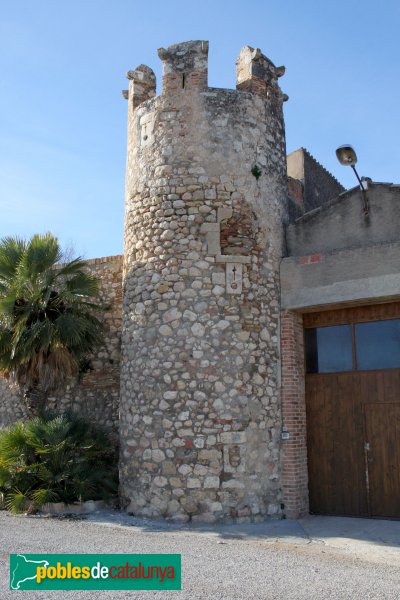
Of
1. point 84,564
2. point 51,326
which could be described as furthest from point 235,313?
point 84,564

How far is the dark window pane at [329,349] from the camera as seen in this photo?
11.0 metres

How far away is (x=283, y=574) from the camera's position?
6.75 meters

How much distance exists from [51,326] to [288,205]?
17.7 feet

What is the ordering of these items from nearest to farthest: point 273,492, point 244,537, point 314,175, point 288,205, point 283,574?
point 283,574 → point 244,537 → point 273,492 → point 288,205 → point 314,175

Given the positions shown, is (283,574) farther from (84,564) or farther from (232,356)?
(232,356)

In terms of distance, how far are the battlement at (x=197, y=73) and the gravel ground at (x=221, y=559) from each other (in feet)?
25.5

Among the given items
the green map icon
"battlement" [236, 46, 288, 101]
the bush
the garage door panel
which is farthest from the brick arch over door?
the green map icon

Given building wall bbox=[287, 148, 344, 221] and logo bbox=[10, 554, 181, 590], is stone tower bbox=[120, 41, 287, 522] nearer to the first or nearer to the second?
logo bbox=[10, 554, 181, 590]

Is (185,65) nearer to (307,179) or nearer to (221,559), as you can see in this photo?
(307,179)

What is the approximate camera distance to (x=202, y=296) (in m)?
10.5

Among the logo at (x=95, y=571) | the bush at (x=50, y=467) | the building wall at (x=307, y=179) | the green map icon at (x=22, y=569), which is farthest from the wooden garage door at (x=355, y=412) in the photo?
the green map icon at (x=22, y=569)

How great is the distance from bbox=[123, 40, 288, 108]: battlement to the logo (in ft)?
26.6

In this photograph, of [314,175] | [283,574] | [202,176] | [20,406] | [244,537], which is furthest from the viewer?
[314,175]

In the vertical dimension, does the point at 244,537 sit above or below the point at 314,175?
below
